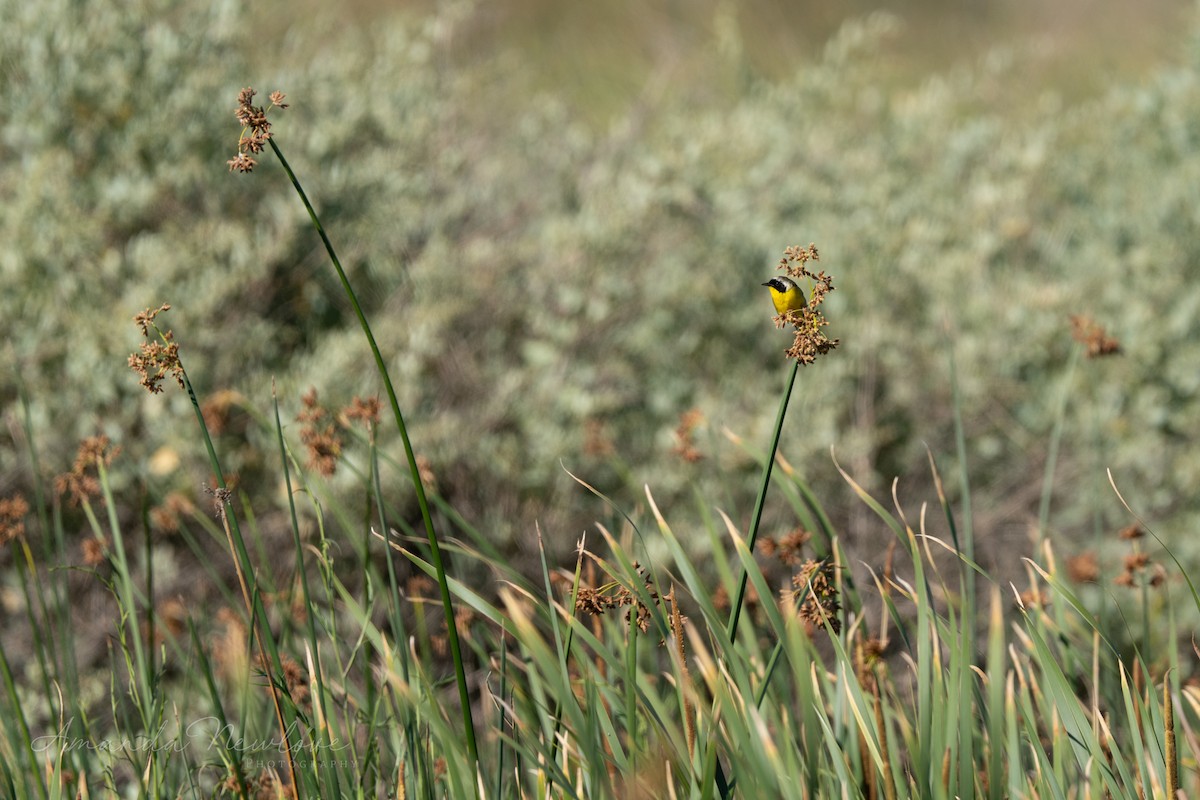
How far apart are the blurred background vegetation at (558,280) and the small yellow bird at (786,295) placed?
7.81 ft

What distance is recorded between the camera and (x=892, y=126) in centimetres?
603

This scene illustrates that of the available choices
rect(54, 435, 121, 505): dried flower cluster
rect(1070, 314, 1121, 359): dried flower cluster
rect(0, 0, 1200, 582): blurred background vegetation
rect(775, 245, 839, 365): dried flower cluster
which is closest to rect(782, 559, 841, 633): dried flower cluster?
rect(775, 245, 839, 365): dried flower cluster

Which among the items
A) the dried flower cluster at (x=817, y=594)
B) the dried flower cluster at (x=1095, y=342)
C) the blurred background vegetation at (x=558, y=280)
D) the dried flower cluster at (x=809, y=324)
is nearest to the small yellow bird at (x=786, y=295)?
the dried flower cluster at (x=809, y=324)

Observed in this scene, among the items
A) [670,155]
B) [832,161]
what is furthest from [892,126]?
[670,155]

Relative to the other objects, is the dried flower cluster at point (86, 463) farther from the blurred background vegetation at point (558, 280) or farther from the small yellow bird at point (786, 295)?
the blurred background vegetation at point (558, 280)

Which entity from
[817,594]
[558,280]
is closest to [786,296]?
[817,594]

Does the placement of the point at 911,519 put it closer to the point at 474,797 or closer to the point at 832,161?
the point at 832,161

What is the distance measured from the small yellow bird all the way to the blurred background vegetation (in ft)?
7.81

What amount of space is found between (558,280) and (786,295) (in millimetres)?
2985

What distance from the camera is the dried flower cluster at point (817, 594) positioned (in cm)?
148

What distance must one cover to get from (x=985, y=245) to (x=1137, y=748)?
374cm

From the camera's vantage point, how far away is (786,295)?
4.94ft

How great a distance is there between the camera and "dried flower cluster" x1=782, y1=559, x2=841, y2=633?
148 centimetres

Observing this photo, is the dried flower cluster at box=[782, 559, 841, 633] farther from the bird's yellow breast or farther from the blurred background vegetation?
the blurred background vegetation
